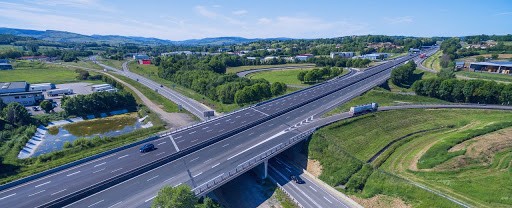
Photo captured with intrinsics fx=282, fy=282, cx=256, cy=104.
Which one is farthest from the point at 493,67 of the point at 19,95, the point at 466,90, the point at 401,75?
the point at 19,95

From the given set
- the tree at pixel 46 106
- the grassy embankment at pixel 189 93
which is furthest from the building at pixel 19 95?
the grassy embankment at pixel 189 93

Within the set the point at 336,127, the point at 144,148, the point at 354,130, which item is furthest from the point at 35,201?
the point at 354,130

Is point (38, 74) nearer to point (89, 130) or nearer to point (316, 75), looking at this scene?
point (89, 130)

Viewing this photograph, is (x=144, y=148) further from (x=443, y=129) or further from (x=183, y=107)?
(x=443, y=129)

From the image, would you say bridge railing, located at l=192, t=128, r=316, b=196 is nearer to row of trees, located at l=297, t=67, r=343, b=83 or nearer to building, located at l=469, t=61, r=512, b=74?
row of trees, located at l=297, t=67, r=343, b=83

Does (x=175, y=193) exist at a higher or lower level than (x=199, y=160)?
higher

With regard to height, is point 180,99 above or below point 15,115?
below
